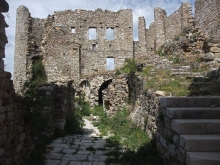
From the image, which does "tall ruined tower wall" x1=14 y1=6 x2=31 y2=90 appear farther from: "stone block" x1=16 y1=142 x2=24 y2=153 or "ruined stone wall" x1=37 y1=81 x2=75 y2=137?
"stone block" x1=16 y1=142 x2=24 y2=153

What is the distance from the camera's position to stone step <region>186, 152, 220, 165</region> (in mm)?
3059

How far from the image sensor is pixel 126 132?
7848mm

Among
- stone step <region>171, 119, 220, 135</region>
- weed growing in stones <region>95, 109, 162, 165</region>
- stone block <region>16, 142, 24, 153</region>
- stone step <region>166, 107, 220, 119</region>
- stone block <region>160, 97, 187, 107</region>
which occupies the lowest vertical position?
weed growing in stones <region>95, 109, 162, 165</region>

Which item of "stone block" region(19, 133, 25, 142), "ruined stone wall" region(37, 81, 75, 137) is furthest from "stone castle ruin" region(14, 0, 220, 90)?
"stone block" region(19, 133, 25, 142)

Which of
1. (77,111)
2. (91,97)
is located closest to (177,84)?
(77,111)

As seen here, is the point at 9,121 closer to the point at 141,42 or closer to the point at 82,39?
the point at 82,39

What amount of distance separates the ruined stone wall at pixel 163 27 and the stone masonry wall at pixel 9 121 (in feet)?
71.2

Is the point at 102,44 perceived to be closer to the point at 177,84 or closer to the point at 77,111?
the point at 77,111

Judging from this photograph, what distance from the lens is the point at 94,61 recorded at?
23672 mm

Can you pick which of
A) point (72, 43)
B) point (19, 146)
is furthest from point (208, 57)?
point (72, 43)

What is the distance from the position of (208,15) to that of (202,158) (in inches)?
554

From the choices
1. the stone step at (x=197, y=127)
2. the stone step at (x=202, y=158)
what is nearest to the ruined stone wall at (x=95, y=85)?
the stone step at (x=197, y=127)

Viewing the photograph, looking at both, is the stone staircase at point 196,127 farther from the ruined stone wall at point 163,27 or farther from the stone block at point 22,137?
the ruined stone wall at point 163,27

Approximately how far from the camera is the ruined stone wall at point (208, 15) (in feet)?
44.6
